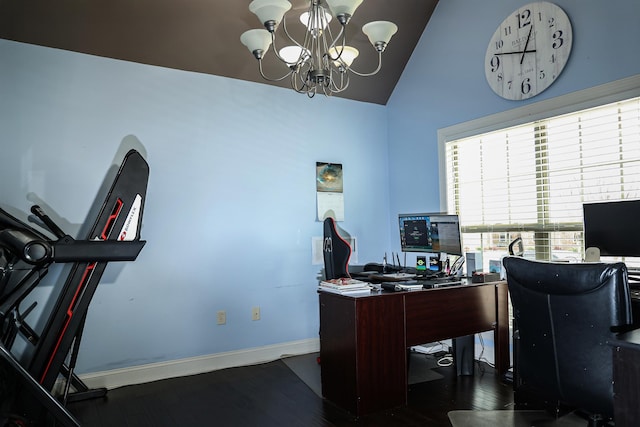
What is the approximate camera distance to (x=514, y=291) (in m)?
2.13

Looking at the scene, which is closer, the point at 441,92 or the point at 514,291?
the point at 514,291

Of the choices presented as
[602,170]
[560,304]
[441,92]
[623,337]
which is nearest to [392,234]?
[441,92]

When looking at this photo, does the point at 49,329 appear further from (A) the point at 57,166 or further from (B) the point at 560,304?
(B) the point at 560,304

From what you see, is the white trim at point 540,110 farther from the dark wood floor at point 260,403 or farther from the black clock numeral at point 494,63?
the dark wood floor at point 260,403

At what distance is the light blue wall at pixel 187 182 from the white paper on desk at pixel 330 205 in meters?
0.07

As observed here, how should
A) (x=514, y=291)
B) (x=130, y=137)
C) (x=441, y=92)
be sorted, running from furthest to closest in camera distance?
(x=441, y=92) → (x=130, y=137) → (x=514, y=291)

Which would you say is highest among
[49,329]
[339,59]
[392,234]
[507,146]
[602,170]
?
[339,59]

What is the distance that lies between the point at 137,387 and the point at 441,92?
3.44 metres

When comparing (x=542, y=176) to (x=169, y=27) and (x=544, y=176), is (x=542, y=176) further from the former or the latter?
(x=169, y=27)

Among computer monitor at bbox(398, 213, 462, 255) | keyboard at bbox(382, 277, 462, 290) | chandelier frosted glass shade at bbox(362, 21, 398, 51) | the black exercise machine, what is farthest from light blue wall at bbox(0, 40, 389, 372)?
chandelier frosted glass shade at bbox(362, 21, 398, 51)

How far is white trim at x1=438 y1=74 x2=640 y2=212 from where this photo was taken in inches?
102

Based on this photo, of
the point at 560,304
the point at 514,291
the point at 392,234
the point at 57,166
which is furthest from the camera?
the point at 392,234

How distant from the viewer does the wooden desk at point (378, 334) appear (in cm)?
251

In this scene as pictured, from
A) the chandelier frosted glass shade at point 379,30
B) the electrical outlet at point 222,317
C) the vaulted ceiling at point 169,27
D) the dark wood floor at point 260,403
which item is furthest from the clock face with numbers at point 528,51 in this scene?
the electrical outlet at point 222,317
